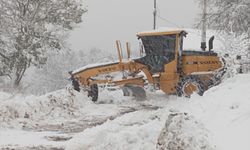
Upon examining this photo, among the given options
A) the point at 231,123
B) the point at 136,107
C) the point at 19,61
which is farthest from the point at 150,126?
→ the point at 19,61

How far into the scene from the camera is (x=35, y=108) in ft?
50.9

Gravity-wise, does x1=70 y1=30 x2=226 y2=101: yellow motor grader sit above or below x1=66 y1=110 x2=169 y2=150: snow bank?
above

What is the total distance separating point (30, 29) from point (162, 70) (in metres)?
10.3

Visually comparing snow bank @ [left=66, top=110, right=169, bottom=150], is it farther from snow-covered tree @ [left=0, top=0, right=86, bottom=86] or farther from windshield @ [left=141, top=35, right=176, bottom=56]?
snow-covered tree @ [left=0, top=0, right=86, bottom=86]

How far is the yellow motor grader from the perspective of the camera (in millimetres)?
18828

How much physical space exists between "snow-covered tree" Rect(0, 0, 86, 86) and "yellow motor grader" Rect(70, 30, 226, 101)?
7.88 meters

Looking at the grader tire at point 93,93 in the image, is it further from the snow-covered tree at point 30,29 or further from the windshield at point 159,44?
the snow-covered tree at point 30,29

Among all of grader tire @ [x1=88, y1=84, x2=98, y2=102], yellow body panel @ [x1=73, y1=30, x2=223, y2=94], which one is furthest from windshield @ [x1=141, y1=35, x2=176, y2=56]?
grader tire @ [x1=88, y1=84, x2=98, y2=102]

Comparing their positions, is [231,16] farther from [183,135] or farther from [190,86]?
[183,135]

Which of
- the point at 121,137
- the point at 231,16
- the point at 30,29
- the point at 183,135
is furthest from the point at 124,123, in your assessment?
the point at 30,29

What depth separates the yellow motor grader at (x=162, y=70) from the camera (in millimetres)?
18828

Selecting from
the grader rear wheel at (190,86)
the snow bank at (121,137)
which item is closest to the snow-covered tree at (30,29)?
the grader rear wheel at (190,86)

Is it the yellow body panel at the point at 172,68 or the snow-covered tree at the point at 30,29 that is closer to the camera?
the yellow body panel at the point at 172,68

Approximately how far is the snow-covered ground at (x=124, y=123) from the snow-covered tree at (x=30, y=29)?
9.07 meters
